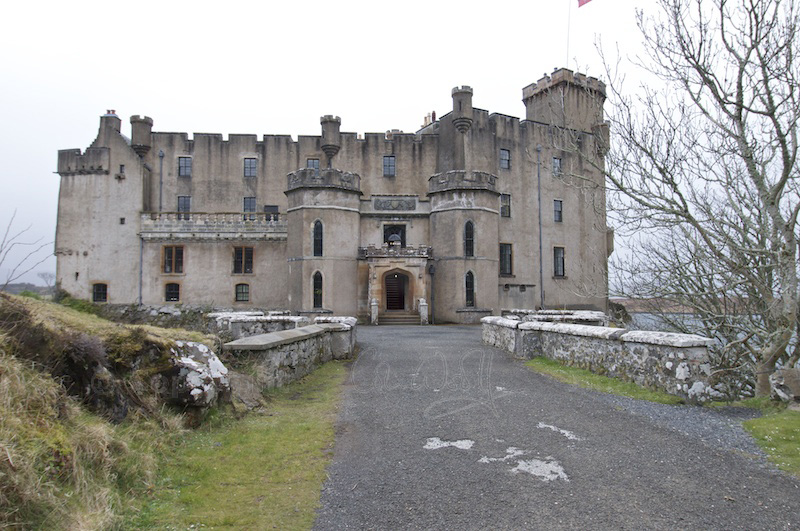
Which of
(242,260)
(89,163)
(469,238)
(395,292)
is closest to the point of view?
(469,238)

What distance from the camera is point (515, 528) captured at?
3.77 m

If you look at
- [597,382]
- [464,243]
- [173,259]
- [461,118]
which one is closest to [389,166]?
[461,118]

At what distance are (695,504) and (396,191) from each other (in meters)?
31.1

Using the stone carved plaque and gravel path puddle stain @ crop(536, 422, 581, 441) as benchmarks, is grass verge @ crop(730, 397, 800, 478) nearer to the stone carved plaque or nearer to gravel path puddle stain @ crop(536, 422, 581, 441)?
gravel path puddle stain @ crop(536, 422, 581, 441)

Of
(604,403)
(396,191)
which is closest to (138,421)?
(604,403)

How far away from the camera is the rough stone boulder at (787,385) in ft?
22.6

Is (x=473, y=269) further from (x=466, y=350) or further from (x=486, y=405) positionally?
(x=486, y=405)

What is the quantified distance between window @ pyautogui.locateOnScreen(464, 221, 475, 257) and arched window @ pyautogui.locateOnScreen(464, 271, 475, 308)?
124 cm

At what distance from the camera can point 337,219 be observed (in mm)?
28328

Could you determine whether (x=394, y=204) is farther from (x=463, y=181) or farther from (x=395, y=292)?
(x=395, y=292)

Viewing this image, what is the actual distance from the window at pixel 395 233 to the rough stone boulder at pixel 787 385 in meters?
24.0

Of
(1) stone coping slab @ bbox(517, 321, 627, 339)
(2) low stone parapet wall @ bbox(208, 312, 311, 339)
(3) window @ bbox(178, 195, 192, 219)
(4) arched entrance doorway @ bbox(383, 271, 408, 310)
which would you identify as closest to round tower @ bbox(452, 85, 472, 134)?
(4) arched entrance doorway @ bbox(383, 271, 408, 310)

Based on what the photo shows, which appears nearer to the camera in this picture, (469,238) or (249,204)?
(469,238)

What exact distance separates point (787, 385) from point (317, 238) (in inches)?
920
